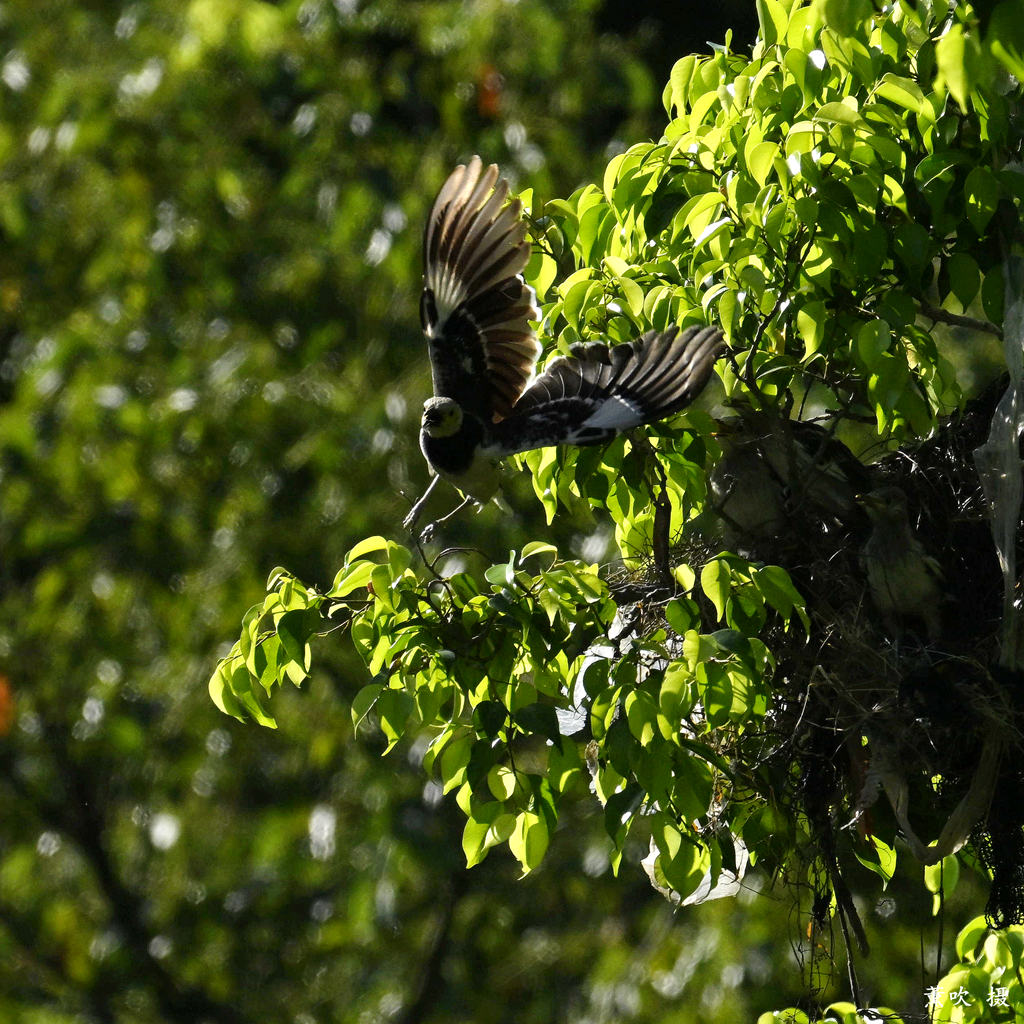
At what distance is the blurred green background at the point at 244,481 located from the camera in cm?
567

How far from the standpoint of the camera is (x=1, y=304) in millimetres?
7238

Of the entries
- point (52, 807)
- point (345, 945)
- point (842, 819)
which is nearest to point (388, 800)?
point (345, 945)

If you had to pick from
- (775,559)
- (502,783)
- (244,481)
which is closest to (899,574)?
(775,559)

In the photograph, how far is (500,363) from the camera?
231 cm

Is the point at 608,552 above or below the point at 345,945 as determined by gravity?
above

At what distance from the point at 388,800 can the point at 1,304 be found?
3373 mm

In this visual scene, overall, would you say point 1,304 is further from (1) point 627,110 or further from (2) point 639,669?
(2) point 639,669

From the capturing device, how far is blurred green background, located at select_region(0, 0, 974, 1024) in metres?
5.67

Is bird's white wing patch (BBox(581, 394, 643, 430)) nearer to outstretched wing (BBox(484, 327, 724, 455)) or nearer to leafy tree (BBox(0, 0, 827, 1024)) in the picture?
outstretched wing (BBox(484, 327, 724, 455))

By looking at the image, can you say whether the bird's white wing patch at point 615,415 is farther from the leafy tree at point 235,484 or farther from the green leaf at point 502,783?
the leafy tree at point 235,484

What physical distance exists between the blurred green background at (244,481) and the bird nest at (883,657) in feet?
9.93

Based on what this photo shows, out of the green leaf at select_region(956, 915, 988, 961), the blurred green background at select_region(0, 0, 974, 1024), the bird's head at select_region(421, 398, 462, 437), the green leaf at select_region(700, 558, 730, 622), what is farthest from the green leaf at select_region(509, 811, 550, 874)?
the blurred green background at select_region(0, 0, 974, 1024)

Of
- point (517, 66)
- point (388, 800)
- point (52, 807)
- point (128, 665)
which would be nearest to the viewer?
point (388, 800)

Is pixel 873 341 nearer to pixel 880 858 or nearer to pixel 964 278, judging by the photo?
pixel 964 278
